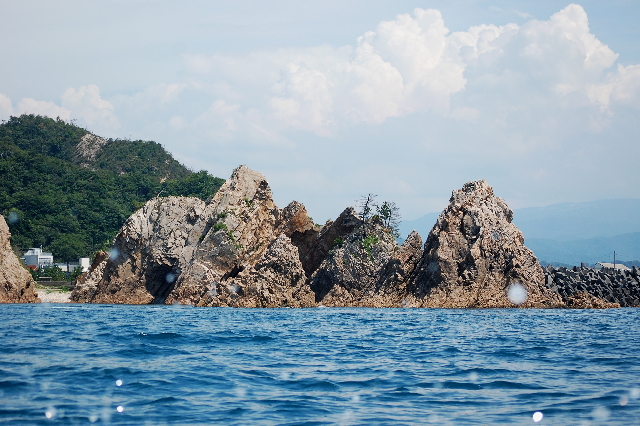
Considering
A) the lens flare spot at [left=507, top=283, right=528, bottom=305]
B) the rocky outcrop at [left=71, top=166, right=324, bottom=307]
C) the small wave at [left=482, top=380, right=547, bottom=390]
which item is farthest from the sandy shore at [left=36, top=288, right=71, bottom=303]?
the small wave at [left=482, top=380, right=547, bottom=390]

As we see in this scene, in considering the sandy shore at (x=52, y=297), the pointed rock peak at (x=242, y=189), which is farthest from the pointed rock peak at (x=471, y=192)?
the sandy shore at (x=52, y=297)

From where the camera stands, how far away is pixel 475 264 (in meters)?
51.2

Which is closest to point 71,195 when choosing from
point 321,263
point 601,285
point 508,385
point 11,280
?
point 11,280

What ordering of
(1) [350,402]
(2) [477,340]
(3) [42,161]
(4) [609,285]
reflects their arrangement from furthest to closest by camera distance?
1. (3) [42,161]
2. (4) [609,285]
3. (2) [477,340]
4. (1) [350,402]

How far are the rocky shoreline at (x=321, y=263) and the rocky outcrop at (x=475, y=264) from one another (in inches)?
3.3

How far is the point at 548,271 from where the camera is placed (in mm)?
64625

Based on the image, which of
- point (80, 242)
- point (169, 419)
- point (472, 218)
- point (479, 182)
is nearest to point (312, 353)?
point (169, 419)

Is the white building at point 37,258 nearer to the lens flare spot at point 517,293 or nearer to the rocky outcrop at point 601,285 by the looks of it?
the rocky outcrop at point 601,285

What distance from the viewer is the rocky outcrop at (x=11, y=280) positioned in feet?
179

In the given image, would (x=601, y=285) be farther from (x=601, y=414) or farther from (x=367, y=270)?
(x=601, y=414)

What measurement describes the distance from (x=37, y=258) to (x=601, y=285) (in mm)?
87387

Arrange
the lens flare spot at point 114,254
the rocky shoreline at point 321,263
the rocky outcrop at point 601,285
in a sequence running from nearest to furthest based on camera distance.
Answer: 1. the rocky shoreline at point 321,263
2. the rocky outcrop at point 601,285
3. the lens flare spot at point 114,254

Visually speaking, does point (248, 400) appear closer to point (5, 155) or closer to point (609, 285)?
point (609, 285)

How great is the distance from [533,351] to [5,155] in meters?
134
